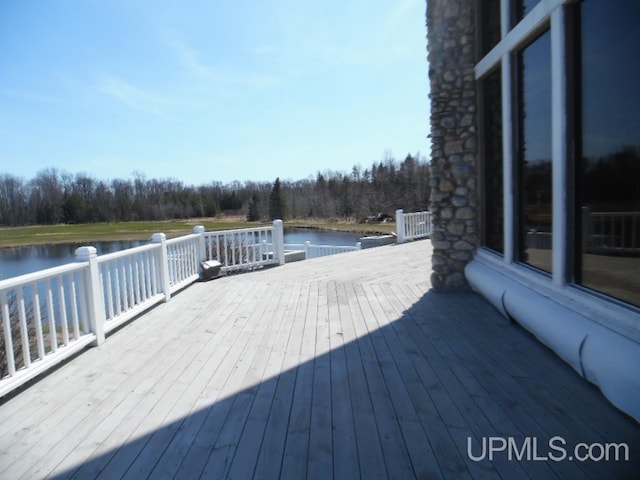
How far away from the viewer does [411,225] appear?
461 inches

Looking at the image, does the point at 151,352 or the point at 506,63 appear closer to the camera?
the point at 151,352

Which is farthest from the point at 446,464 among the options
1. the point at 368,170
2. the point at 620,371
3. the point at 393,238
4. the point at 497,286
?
the point at 368,170

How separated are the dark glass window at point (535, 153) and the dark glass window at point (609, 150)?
48 cm

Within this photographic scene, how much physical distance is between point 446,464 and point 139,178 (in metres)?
48.0

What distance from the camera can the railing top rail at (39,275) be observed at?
2.49m

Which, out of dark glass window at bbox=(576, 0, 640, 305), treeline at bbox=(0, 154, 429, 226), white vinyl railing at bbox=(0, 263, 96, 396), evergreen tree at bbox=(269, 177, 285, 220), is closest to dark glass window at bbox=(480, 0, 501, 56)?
dark glass window at bbox=(576, 0, 640, 305)

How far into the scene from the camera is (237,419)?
2098 millimetres

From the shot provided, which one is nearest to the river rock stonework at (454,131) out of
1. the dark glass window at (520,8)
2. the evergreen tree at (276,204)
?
the dark glass window at (520,8)

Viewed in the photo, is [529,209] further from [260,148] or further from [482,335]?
[260,148]

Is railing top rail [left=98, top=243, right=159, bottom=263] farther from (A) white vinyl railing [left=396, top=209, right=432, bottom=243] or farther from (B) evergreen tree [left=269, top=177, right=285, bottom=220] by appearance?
(B) evergreen tree [left=269, top=177, right=285, bottom=220]

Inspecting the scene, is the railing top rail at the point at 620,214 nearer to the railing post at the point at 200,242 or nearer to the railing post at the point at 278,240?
the railing post at the point at 200,242

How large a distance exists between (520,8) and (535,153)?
1436mm

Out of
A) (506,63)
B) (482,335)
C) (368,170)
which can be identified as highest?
(368,170)

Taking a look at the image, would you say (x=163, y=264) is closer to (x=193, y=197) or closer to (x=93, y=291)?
(x=93, y=291)
